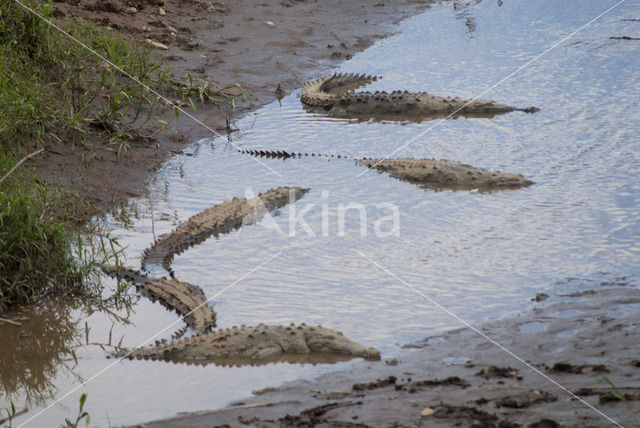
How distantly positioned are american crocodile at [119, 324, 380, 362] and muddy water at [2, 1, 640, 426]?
0.34 ft

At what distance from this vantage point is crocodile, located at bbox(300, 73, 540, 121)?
9.52 meters

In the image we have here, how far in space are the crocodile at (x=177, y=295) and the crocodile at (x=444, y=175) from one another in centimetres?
290

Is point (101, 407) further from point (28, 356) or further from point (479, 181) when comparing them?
point (479, 181)

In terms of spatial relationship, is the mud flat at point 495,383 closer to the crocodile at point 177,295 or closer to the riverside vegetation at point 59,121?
the crocodile at point 177,295

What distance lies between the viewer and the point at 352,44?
42.1ft

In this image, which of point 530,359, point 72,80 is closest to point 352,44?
point 72,80

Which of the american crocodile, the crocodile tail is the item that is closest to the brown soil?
the crocodile tail

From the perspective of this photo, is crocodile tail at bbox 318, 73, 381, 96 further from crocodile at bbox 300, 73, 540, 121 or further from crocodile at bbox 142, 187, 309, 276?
crocodile at bbox 142, 187, 309, 276

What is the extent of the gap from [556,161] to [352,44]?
6.08 m

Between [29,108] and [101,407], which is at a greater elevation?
[29,108]

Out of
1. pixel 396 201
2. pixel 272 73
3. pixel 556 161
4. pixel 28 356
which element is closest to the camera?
pixel 28 356

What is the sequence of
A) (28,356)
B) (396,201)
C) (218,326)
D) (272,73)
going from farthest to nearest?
(272,73), (396,201), (218,326), (28,356)

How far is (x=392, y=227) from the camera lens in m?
6.29

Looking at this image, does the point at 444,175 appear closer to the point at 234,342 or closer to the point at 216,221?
the point at 216,221
